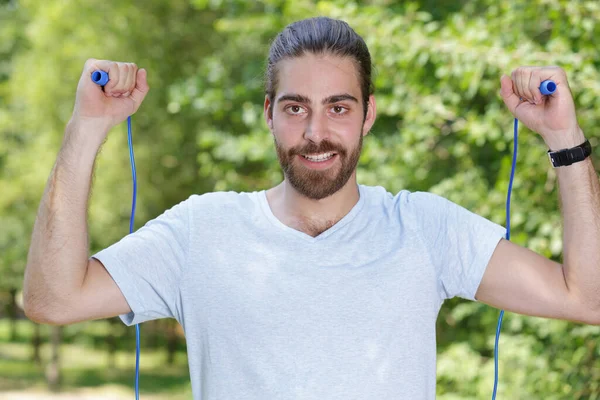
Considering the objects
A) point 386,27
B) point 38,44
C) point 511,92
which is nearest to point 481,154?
point 386,27

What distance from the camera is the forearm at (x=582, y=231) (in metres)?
1.83

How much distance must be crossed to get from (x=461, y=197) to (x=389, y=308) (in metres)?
2.77

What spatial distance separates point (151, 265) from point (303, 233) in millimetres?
354

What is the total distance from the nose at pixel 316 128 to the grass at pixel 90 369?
11.5 m

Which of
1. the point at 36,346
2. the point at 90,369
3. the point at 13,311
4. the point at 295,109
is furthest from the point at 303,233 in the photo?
the point at 13,311

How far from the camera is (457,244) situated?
75.0 inches

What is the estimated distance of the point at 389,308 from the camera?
1841mm

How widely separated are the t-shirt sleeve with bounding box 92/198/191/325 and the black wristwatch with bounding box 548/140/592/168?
850 millimetres

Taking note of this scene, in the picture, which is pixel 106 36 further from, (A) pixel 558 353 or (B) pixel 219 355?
(B) pixel 219 355

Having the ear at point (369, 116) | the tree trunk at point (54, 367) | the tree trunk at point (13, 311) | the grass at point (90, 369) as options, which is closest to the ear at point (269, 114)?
the ear at point (369, 116)

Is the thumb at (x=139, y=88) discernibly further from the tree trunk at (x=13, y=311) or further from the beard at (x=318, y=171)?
the tree trunk at (x=13, y=311)

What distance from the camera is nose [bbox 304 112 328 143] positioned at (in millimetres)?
1904

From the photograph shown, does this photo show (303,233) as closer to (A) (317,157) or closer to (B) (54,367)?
(A) (317,157)

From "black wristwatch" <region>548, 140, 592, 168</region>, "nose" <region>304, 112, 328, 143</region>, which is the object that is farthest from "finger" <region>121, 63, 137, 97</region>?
"black wristwatch" <region>548, 140, 592, 168</region>
